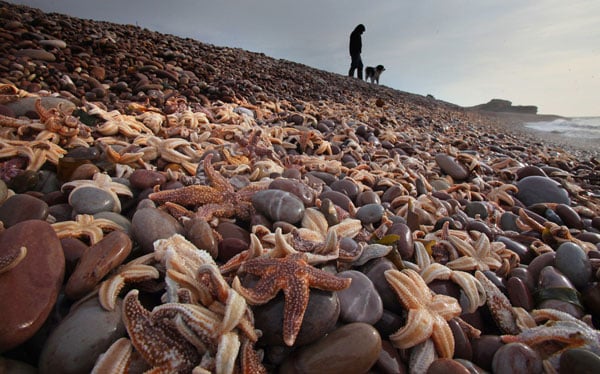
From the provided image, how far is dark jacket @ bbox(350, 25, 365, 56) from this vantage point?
19422mm

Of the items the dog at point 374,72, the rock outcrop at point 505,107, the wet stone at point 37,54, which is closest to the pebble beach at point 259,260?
the wet stone at point 37,54

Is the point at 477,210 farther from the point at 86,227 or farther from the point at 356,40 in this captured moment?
the point at 356,40

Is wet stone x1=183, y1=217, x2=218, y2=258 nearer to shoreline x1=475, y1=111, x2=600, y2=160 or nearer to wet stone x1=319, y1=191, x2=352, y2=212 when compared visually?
wet stone x1=319, y1=191, x2=352, y2=212

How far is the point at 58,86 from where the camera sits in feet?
19.7

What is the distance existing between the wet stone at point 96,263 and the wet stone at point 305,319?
93 centimetres

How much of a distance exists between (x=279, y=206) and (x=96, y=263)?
1487 mm

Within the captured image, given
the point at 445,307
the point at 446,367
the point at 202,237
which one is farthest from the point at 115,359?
the point at 445,307

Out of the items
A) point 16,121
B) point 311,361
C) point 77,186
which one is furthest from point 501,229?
point 16,121

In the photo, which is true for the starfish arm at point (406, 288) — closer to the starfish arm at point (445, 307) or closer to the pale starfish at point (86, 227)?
the starfish arm at point (445, 307)

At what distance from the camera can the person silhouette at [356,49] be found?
1942 centimetres

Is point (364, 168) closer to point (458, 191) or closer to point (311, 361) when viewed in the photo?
point (458, 191)

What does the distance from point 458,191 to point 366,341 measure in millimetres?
3920

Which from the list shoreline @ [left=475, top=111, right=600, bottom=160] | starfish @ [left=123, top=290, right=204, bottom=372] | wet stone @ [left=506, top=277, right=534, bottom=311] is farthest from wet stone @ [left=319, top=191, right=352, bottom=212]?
shoreline @ [left=475, top=111, right=600, bottom=160]

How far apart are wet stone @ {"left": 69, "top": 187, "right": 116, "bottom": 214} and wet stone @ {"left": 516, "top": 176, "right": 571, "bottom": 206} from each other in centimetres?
564
